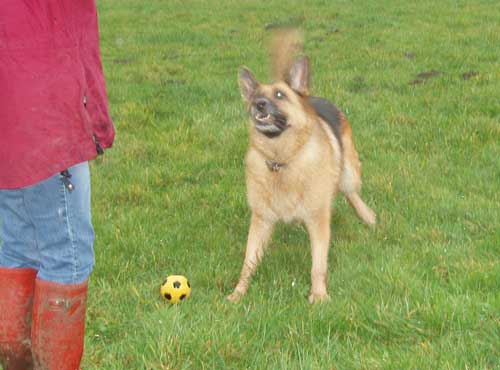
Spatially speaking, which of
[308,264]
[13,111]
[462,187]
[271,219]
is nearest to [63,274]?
[13,111]

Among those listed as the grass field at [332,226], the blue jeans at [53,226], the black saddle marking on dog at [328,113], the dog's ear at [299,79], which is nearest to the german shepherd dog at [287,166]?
the dog's ear at [299,79]

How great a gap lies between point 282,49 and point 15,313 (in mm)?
2653

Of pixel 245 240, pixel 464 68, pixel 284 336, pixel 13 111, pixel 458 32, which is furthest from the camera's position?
pixel 458 32

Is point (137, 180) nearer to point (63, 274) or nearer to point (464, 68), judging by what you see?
point (63, 274)

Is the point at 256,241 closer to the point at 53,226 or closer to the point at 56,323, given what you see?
the point at 56,323

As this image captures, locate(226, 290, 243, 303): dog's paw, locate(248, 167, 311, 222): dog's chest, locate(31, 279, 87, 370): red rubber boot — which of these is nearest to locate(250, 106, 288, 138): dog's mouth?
locate(248, 167, 311, 222): dog's chest

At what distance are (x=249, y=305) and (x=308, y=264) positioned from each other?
891 millimetres

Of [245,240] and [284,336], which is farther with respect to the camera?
[245,240]

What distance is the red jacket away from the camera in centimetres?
237

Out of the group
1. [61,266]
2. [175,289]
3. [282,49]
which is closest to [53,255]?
[61,266]

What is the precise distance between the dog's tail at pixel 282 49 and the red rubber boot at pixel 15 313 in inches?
90.2

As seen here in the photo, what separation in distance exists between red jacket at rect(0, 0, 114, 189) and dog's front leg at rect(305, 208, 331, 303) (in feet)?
6.71

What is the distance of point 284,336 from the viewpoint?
137 inches

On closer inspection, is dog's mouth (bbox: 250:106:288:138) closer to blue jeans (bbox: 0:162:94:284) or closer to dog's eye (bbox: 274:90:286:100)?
dog's eye (bbox: 274:90:286:100)
